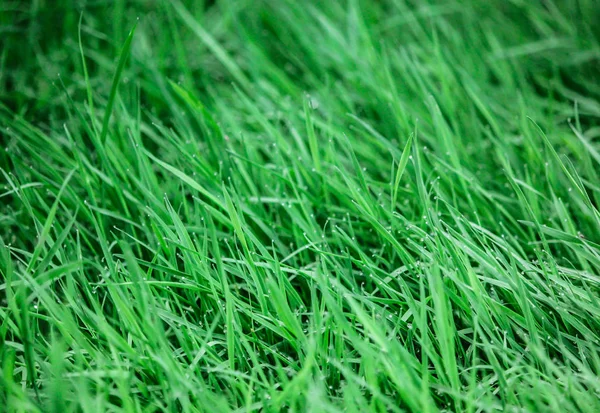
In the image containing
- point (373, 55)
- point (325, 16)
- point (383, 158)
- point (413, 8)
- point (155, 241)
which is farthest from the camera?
point (413, 8)

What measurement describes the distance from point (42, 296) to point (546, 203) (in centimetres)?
108

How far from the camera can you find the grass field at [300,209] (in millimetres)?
943

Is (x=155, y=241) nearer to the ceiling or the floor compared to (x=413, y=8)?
nearer to the floor

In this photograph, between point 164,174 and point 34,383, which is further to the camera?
point 164,174

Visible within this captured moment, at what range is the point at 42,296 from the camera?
0.94 m

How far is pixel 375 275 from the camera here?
42.6 inches

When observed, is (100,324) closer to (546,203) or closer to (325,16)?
(546,203)

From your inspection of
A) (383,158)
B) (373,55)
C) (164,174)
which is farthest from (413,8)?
(164,174)

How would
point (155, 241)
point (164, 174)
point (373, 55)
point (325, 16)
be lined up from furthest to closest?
point (325, 16)
point (373, 55)
point (164, 174)
point (155, 241)

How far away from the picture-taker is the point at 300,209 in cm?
132

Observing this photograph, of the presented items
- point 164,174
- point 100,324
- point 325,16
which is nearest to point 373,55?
point 325,16

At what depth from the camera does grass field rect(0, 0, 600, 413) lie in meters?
0.94

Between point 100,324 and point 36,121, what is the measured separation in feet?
2.89

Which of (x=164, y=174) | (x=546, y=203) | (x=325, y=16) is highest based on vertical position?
(x=325, y=16)
